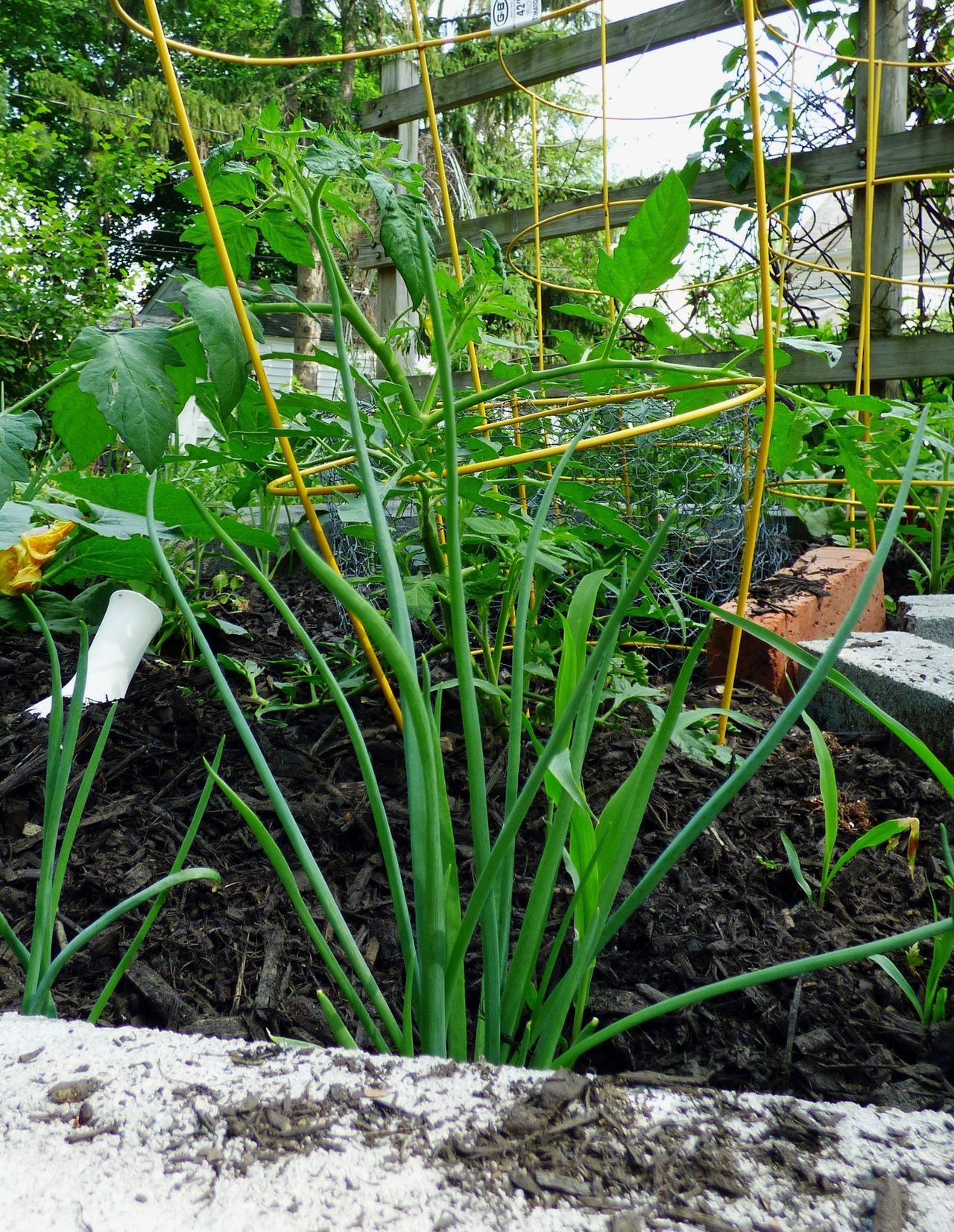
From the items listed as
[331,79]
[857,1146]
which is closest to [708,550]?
[857,1146]

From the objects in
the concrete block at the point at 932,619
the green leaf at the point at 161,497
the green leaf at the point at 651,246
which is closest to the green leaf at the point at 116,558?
the green leaf at the point at 161,497

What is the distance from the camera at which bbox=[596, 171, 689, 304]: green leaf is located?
3.32ft

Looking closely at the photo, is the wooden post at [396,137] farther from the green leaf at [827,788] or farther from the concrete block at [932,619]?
the green leaf at [827,788]

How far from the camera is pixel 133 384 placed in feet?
3.06

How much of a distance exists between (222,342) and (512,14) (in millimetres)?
822

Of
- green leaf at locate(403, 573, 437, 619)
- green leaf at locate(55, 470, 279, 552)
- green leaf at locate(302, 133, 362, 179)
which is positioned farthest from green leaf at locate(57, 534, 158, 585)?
green leaf at locate(302, 133, 362, 179)

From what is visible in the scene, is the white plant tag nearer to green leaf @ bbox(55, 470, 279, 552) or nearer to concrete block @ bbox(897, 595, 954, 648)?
green leaf @ bbox(55, 470, 279, 552)

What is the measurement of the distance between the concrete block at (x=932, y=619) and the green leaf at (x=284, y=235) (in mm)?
1661

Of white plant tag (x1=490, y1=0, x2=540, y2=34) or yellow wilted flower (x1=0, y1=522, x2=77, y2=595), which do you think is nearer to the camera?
white plant tag (x1=490, y1=0, x2=540, y2=34)

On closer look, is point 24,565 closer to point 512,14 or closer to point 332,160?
point 332,160

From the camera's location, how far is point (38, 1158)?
498 millimetres

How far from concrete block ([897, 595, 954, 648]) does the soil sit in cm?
78

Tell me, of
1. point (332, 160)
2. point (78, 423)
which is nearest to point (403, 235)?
point (332, 160)

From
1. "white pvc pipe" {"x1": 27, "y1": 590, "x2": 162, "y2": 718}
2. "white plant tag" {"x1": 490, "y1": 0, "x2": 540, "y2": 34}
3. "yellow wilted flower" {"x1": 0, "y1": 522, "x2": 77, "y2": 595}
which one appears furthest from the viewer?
"yellow wilted flower" {"x1": 0, "y1": 522, "x2": 77, "y2": 595}
